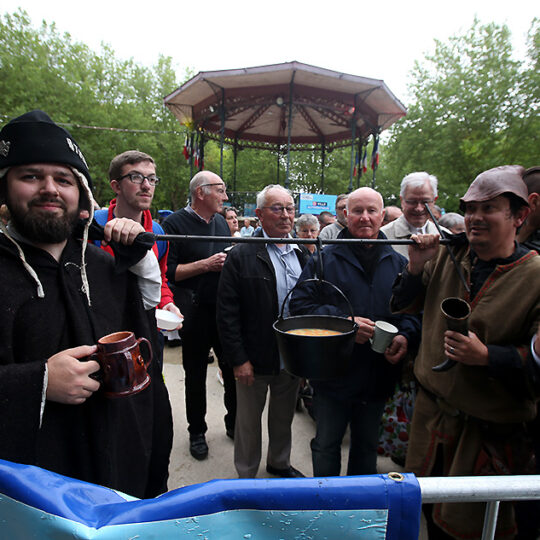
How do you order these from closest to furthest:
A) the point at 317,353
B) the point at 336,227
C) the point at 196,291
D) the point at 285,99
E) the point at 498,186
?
the point at 317,353 → the point at 498,186 → the point at 196,291 → the point at 336,227 → the point at 285,99

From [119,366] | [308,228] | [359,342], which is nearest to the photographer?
[119,366]

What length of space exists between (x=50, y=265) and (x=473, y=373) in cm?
189

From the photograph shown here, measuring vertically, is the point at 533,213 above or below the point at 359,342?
above

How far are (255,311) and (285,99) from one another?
8999mm

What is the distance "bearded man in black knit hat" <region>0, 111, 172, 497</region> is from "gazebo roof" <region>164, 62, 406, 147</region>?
835 centimetres

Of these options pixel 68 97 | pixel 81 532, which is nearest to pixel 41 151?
pixel 81 532

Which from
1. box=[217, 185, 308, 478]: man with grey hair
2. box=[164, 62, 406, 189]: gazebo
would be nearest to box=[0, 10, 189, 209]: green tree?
box=[164, 62, 406, 189]: gazebo

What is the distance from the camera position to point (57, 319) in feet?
4.10

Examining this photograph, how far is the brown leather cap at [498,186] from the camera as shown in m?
1.49

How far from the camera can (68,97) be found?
17.2 metres

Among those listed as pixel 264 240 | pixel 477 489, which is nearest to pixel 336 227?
pixel 264 240

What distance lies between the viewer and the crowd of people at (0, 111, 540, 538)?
1.21m

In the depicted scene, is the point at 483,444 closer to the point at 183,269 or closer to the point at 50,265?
the point at 50,265

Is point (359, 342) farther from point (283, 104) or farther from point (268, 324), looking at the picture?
point (283, 104)
